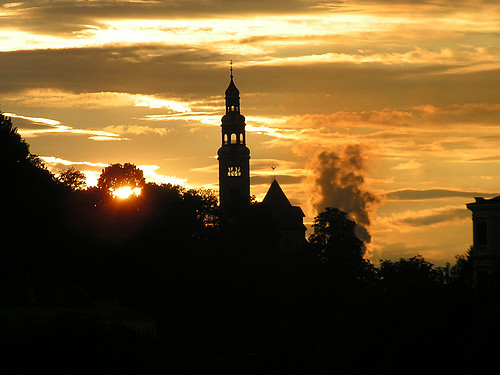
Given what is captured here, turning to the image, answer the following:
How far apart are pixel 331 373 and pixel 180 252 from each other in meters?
58.5

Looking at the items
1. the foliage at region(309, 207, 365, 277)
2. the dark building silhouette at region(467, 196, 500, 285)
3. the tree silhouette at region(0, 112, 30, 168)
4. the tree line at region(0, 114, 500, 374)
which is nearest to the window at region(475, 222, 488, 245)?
the dark building silhouette at region(467, 196, 500, 285)

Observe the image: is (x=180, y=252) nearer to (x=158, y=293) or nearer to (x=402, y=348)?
(x=158, y=293)

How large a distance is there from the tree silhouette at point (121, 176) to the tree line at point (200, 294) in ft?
10.1

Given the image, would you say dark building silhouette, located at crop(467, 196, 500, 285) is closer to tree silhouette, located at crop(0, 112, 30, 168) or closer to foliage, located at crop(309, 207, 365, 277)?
tree silhouette, located at crop(0, 112, 30, 168)

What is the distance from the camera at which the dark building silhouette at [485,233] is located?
8756cm

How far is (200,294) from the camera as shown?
106m

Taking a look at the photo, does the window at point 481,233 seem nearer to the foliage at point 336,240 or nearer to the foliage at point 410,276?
the foliage at point 410,276

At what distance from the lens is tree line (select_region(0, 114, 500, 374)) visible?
2598 inches

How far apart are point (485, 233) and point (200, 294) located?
2574cm

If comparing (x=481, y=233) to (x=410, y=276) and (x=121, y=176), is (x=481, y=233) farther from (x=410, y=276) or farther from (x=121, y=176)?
(x=121, y=176)

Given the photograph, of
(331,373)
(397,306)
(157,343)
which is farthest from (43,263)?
(331,373)

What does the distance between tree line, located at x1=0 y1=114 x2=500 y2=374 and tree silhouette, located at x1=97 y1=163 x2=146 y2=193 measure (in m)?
3.07

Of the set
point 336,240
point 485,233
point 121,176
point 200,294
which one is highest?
point 121,176

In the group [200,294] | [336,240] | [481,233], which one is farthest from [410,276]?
[336,240]
